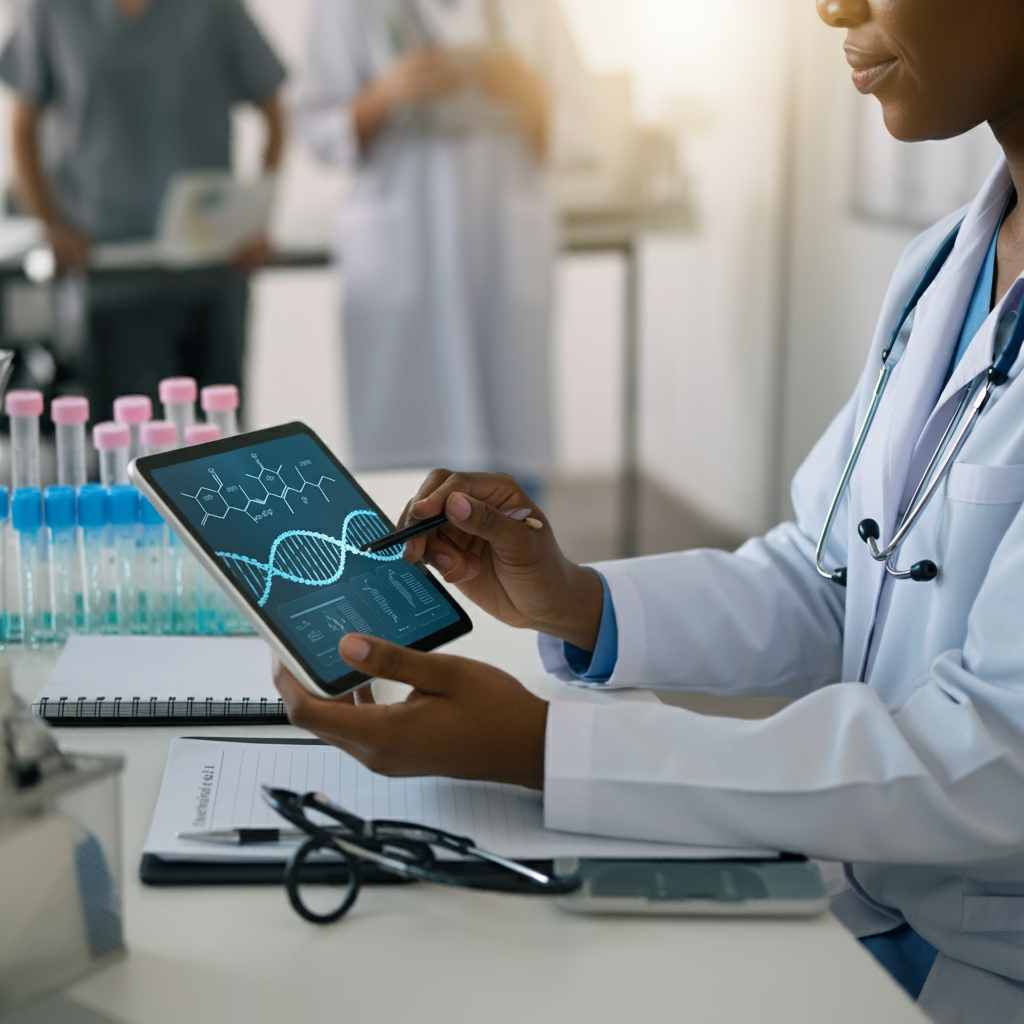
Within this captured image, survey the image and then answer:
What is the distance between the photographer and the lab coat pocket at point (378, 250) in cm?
290

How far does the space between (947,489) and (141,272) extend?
244 cm

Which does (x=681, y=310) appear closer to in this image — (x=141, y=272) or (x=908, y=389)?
(x=141, y=272)

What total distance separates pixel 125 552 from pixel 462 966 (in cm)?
56

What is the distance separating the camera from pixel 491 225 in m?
2.94

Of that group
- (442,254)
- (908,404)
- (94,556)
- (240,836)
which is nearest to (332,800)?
(240,836)

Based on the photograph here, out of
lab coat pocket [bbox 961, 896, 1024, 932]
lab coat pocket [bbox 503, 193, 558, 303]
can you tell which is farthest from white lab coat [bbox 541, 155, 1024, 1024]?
lab coat pocket [bbox 503, 193, 558, 303]

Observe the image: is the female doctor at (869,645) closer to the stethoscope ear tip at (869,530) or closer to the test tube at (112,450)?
the stethoscope ear tip at (869,530)

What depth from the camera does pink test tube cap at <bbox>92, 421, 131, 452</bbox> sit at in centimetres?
111

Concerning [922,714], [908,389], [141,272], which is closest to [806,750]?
[922,714]

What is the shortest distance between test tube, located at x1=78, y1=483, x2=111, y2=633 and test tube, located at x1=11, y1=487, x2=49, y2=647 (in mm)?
32

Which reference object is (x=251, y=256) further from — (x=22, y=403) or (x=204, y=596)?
(x=204, y=596)

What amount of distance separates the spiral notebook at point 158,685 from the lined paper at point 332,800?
7cm

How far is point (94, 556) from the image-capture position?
1064 mm

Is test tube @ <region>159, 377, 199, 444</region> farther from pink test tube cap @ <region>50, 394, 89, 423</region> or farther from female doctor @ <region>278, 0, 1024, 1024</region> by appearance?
female doctor @ <region>278, 0, 1024, 1024</region>
